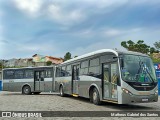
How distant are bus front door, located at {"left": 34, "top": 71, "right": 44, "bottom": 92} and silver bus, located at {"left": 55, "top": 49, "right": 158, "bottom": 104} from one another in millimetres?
9376

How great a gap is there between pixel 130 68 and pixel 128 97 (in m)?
1.35

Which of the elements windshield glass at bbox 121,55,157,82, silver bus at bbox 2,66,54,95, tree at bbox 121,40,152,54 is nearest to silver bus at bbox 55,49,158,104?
windshield glass at bbox 121,55,157,82

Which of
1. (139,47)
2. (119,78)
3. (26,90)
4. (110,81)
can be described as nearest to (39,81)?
(26,90)

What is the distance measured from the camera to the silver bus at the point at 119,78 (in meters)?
11.0

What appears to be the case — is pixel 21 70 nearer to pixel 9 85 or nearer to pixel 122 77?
pixel 9 85

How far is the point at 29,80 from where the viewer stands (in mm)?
24062

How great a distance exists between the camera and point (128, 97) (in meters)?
10.8

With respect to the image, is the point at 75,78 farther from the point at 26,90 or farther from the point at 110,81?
the point at 26,90

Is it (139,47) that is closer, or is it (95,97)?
(95,97)

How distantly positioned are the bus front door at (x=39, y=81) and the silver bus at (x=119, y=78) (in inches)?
369

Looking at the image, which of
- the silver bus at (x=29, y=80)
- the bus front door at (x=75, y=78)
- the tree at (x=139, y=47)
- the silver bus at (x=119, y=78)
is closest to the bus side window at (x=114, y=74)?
the silver bus at (x=119, y=78)

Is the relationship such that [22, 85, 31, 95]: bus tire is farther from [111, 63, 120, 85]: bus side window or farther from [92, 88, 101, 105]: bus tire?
[111, 63, 120, 85]: bus side window

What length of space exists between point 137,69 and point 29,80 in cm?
1480

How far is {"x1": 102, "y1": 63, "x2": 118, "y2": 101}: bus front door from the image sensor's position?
11518mm
